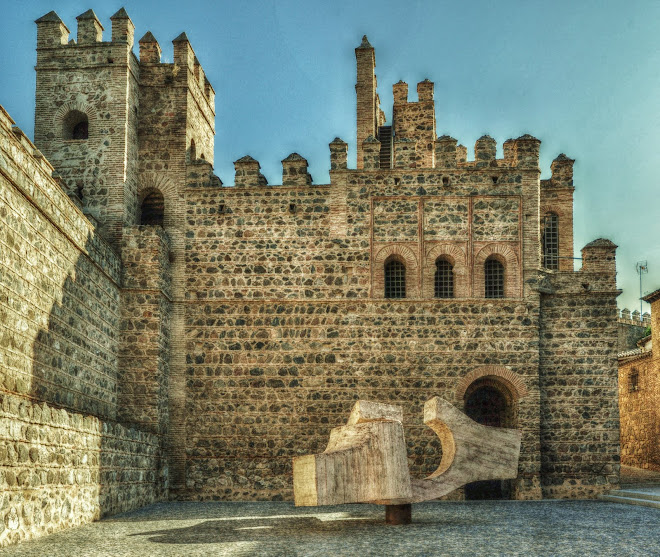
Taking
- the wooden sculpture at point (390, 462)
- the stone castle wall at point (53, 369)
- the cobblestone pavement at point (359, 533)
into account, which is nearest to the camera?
the cobblestone pavement at point (359, 533)

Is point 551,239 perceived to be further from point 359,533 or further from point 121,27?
point 359,533

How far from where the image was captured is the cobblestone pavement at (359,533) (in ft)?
26.9

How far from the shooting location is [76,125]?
58.0ft

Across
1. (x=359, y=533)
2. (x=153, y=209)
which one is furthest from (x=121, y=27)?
(x=359, y=533)

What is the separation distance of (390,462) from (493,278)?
8.35 meters

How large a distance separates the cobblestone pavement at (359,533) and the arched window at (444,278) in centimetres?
497

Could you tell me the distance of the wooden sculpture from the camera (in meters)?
9.21

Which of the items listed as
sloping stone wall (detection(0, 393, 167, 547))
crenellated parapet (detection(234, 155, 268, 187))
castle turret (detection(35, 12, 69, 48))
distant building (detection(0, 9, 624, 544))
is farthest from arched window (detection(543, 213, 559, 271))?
castle turret (detection(35, 12, 69, 48))

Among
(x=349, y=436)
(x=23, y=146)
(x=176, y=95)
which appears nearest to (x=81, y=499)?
(x=349, y=436)

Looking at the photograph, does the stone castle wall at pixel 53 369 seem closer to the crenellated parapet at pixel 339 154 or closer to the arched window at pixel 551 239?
the crenellated parapet at pixel 339 154

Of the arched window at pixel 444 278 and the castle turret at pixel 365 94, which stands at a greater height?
the castle turret at pixel 365 94

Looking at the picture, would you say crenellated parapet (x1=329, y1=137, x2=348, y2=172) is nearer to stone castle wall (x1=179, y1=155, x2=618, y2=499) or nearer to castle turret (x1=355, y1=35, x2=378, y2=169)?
stone castle wall (x1=179, y1=155, x2=618, y2=499)

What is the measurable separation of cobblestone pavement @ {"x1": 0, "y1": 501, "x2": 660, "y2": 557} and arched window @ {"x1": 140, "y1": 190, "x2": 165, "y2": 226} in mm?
6700

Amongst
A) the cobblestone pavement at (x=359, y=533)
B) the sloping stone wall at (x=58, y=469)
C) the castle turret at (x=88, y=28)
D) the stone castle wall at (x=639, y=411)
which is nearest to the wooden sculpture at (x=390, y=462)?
the cobblestone pavement at (x=359, y=533)
